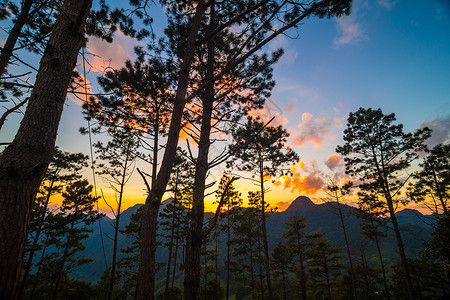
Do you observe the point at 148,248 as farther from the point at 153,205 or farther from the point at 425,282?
the point at 425,282

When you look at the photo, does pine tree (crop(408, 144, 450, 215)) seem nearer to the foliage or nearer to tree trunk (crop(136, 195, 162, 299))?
the foliage

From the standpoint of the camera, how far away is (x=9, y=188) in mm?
1386

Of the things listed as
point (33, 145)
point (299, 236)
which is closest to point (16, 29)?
point (33, 145)

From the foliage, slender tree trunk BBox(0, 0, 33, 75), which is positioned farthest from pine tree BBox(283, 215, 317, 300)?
slender tree trunk BBox(0, 0, 33, 75)

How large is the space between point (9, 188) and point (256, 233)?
2225 centimetres

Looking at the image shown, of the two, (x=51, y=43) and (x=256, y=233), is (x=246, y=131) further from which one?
(x=256, y=233)

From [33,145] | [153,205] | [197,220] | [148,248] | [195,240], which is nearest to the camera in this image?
[33,145]

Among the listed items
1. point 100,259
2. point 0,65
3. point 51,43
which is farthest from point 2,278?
point 100,259

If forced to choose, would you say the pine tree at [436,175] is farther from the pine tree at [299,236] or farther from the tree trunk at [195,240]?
the tree trunk at [195,240]

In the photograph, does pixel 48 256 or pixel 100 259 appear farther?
pixel 100 259

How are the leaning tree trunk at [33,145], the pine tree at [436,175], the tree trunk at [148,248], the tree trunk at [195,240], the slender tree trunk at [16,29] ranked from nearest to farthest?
the leaning tree trunk at [33,145] → the tree trunk at [148,248] → the tree trunk at [195,240] → the slender tree trunk at [16,29] → the pine tree at [436,175]

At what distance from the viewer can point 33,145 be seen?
1.55 meters

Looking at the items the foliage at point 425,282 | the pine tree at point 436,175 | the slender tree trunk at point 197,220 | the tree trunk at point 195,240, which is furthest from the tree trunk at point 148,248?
the foliage at point 425,282

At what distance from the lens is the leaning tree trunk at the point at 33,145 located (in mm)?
1277
